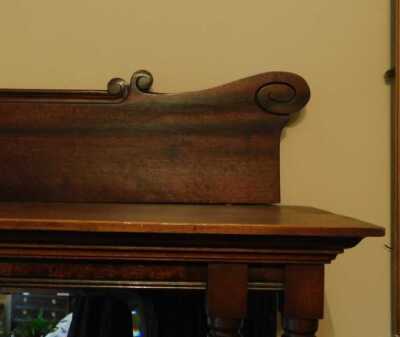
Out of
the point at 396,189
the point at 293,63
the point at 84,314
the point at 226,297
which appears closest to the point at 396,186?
the point at 396,189

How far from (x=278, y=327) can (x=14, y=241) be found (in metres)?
0.55

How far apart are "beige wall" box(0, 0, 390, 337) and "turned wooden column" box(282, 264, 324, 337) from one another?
35cm

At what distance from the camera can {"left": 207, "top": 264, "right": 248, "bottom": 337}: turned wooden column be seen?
1.69 feet

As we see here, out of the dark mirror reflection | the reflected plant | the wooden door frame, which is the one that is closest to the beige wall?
the wooden door frame

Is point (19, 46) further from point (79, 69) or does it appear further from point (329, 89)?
point (329, 89)

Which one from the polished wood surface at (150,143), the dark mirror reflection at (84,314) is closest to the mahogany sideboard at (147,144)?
the polished wood surface at (150,143)

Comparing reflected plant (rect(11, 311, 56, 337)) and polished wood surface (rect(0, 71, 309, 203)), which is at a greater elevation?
polished wood surface (rect(0, 71, 309, 203))

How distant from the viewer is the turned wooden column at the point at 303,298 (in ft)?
1.69

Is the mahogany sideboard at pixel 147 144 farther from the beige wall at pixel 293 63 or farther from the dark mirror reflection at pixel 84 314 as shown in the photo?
the dark mirror reflection at pixel 84 314

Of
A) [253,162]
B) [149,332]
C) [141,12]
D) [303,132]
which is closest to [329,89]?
[303,132]

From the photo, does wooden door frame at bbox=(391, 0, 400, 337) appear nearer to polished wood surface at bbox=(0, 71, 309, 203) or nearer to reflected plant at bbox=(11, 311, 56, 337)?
polished wood surface at bbox=(0, 71, 309, 203)

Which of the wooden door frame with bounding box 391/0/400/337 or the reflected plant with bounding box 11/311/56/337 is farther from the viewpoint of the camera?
the wooden door frame with bounding box 391/0/400/337

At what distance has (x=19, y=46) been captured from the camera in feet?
2.95

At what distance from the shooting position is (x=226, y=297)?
1.70ft
